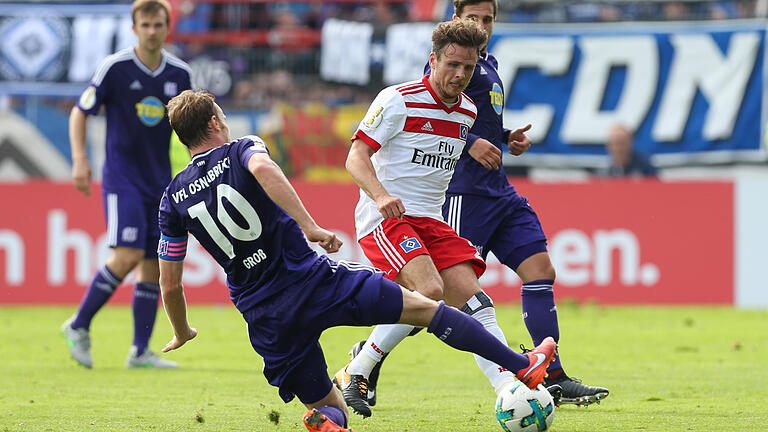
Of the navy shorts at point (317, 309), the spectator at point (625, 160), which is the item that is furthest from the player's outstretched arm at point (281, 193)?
the spectator at point (625, 160)

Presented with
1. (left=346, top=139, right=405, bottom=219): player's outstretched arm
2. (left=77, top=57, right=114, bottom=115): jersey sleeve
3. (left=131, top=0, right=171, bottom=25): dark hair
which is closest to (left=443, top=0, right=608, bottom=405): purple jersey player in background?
(left=346, top=139, right=405, bottom=219): player's outstretched arm

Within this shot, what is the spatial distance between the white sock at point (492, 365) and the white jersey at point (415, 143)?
1.92 feet

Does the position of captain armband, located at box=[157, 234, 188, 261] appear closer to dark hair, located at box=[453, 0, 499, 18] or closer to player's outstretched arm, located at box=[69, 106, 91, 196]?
dark hair, located at box=[453, 0, 499, 18]

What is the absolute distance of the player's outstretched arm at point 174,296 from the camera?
17.0ft

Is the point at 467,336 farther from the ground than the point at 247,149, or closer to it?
closer to it

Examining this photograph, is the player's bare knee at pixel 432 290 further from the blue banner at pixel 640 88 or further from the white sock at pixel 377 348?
the blue banner at pixel 640 88

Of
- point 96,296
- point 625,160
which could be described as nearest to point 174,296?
point 96,296

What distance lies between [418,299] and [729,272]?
28.4ft

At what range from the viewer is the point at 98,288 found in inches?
338

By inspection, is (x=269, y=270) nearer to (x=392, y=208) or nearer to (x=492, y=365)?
(x=392, y=208)

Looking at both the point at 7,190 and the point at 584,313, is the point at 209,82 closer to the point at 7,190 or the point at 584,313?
the point at 7,190

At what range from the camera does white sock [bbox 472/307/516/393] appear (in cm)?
579

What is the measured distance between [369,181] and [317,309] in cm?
81

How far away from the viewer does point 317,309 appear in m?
5.07
